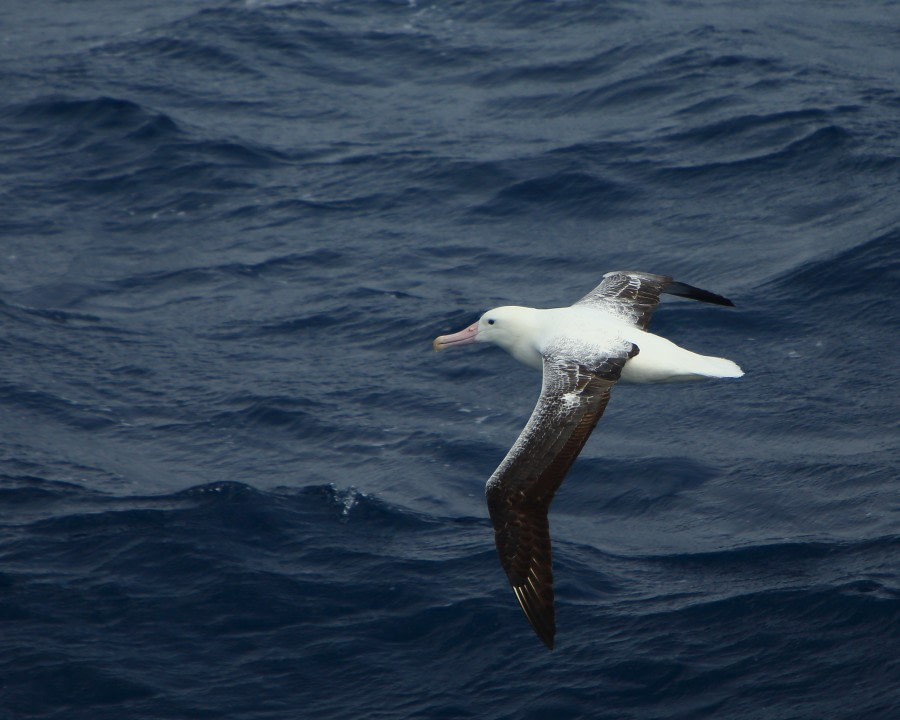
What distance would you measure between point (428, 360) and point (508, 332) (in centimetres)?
382

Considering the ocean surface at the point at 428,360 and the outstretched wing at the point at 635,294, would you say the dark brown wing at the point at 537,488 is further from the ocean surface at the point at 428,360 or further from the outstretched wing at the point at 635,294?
the outstretched wing at the point at 635,294

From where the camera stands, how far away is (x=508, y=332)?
38.3 ft

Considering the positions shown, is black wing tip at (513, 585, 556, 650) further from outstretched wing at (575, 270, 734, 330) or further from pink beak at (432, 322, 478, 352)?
outstretched wing at (575, 270, 734, 330)

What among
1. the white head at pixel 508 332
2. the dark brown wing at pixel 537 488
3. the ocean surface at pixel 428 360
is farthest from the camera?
the white head at pixel 508 332

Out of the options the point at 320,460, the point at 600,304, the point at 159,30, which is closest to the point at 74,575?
the point at 320,460

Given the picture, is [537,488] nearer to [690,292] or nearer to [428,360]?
[690,292]

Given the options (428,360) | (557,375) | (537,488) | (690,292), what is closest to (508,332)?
(557,375)

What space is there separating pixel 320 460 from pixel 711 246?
615cm

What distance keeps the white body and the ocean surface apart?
2.00 m

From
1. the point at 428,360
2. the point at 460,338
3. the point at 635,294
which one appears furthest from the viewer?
the point at 428,360

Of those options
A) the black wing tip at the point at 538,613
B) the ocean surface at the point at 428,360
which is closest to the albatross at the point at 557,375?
the black wing tip at the point at 538,613

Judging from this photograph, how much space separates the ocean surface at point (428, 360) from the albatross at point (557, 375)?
159 cm

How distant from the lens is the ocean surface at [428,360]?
10773 millimetres

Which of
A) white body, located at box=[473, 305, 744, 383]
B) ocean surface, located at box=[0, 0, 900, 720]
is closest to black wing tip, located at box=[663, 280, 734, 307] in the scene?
white body, located at box=[473, 305, 744, 383]
